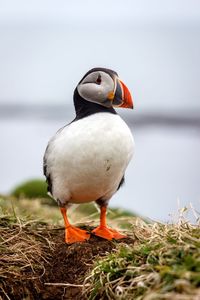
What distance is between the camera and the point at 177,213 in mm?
3615

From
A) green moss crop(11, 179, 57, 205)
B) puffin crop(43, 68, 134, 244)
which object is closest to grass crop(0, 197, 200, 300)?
puffin crop(43, 68, 134, 244)

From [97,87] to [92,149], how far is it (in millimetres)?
452

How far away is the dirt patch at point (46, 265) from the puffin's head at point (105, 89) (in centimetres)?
82

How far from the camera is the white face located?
4254mm

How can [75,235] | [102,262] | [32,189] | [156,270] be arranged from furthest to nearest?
1. [32,189]
2. [75,235]
3. [102,262]
4. [156,270]

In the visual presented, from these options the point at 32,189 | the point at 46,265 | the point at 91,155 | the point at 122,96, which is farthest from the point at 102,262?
the point at 32,189

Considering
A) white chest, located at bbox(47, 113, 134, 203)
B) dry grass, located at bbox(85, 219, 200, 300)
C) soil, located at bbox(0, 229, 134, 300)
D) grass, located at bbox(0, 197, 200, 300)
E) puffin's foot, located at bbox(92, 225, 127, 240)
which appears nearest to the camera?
dry grass, located at bbox(85, 219, 200, 300)

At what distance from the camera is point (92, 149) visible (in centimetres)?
404

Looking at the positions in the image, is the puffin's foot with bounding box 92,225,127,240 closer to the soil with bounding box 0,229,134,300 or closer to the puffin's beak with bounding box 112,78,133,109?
the soil with bounding box 0,229,134,300

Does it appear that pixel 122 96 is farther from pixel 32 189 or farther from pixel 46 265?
pixel 32 189

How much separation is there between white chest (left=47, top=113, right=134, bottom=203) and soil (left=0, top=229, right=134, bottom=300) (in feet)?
1.11

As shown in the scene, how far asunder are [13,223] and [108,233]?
1.88ft

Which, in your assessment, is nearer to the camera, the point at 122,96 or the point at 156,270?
the point at 156,270

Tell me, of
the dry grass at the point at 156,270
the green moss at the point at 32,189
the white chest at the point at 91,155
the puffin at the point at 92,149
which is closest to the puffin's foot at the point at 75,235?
the puffin at the point at 92,149
